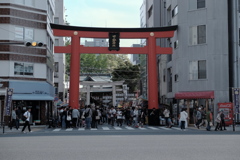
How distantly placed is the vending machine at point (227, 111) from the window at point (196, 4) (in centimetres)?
Result: 921

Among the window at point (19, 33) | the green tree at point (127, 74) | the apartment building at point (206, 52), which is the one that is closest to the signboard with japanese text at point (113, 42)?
the apartment building at point (206, 52)

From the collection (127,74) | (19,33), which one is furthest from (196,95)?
(127,74)

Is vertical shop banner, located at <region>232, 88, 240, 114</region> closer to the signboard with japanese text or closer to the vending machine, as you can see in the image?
the vending machine

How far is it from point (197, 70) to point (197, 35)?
310 cm

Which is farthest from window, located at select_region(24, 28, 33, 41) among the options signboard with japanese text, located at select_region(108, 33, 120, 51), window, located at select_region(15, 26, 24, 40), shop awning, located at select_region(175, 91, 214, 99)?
shop awning, located at select_region(175, 91, 214, 99)

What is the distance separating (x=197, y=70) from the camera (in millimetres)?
38000

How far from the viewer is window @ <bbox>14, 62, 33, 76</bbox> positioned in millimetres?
37094

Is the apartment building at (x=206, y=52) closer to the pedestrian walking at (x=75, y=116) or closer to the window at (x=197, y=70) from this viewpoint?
the window at (x=197, y=70)

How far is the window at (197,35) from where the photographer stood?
37844 mm

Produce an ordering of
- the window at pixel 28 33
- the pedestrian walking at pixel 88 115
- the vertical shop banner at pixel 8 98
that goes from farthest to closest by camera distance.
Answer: the window at pixel 28 33 < the pedestrian walking at pixel 88 115 < the vertical shop banner at pixel 8 98

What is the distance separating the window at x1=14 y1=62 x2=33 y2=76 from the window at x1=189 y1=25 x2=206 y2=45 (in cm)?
1434

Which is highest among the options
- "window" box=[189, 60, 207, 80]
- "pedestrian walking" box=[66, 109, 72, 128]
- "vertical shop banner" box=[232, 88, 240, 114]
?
"window" box=[189, 60, 207, 80]

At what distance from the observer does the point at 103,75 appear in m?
85.2

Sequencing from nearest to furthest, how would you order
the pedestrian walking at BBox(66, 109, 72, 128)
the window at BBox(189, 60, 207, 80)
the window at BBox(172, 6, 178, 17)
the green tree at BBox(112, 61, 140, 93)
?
the pedestrian walking at BBox(66, 109, 72, 128), the window at BBox(189, 60, 207, 80), the window at BBox(172, 6, 178, 17), the green tree at BBox(112, 61, 140, 93)
